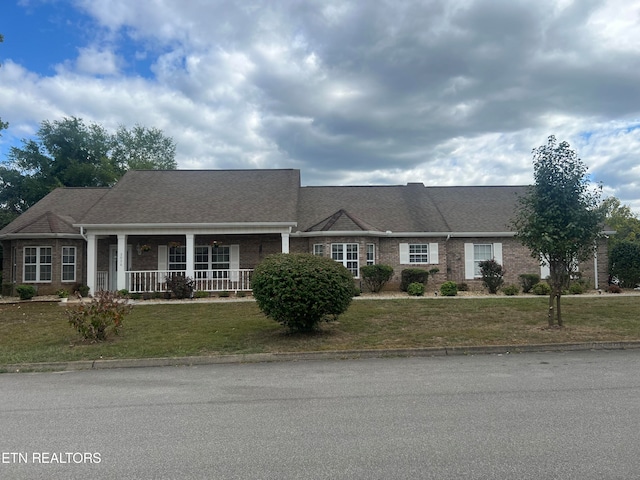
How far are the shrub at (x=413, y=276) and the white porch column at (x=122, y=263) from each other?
11812 mm

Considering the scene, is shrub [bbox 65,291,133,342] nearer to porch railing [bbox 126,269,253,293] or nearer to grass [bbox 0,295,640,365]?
grass [bbox 0,295,640,365]

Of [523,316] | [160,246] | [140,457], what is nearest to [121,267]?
[160,246]

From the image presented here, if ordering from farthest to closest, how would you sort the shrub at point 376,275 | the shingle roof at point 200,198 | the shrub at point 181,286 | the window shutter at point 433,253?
the window shutter at point 433,253, the shrub at point 376,275, the shingle roof at point 200,198, the shrub at point 181,286

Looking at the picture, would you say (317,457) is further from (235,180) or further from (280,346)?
(235,180)

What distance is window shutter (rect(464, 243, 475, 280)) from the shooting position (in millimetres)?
22375

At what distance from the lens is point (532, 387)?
22.2 ft

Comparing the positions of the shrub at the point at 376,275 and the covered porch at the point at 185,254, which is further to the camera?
the covered porch at the point at 185,254

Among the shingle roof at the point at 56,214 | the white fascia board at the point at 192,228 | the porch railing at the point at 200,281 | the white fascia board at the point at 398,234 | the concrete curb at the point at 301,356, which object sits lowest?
the concrete curb at the point at 301,356

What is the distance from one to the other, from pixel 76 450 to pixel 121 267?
628 inches

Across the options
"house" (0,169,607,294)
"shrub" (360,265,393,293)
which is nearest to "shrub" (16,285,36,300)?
"house" (0,169,607,294)

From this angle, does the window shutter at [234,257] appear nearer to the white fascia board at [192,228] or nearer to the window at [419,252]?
A: the white fascia board at [192,228]

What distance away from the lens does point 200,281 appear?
66.8ft

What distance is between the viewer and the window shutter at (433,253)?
22.1 meters

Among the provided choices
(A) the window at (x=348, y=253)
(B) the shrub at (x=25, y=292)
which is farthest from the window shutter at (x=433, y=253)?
(B) the shrub at (x=25, y=292)
